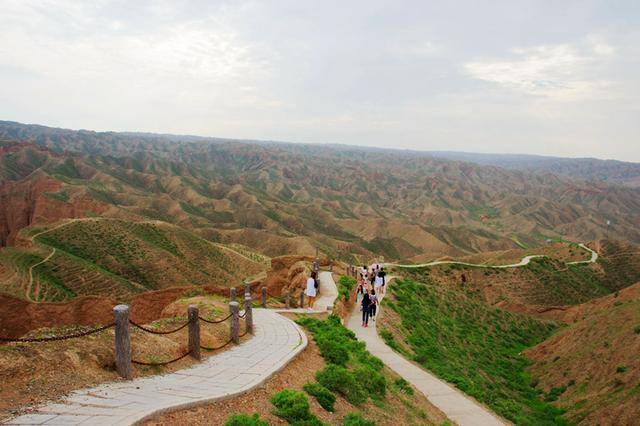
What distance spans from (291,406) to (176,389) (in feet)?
6.97

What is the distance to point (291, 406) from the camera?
7.85 m

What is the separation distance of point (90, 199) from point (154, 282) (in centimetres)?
4158

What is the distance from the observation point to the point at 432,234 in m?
116

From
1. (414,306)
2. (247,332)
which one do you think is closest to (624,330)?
(414,306)

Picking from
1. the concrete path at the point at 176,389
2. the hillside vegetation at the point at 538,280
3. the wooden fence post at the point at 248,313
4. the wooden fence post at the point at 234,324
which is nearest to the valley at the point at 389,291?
the hillside vegetation at the point at 538,280

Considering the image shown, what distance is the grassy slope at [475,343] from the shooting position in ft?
58.9

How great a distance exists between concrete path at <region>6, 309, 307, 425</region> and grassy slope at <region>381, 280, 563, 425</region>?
836 centimetres

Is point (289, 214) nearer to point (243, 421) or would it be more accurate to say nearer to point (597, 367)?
point (597, 367)

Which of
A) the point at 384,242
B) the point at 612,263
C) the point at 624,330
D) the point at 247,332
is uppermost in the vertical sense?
the point at 247,332

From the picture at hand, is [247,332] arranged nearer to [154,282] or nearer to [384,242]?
[154,282]

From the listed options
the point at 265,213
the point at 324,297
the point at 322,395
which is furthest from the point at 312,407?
the point at 265,213

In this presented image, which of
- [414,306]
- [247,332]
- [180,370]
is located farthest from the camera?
[414,306]

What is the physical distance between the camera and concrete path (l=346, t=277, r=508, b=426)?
43.1 feet

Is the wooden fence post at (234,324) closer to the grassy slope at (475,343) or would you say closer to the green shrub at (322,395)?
the green shrub at (322,395)
